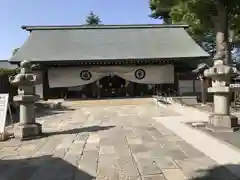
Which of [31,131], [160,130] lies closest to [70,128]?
[31,131]

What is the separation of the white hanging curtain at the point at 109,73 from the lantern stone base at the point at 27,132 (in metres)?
13.3

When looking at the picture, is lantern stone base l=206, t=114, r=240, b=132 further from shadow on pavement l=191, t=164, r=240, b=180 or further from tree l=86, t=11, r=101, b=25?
tree l=86, t=11, r=101, b=25

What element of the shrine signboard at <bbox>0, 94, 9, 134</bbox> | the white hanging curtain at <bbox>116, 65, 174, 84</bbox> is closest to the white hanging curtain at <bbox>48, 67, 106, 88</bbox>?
the white hanging curtain at <bbox>116, 65, 174, 84</bbox>

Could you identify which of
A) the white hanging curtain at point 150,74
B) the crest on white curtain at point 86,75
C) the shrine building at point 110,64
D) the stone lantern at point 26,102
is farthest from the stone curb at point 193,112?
the crest on white curtain at point 86,75

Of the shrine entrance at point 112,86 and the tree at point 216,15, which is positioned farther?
the shrine entrance at point 112,86

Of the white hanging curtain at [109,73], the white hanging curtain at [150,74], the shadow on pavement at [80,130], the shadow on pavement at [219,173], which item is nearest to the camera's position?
the shadow on pavement at [219,173]

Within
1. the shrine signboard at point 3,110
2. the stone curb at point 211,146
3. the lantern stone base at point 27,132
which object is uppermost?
the shrine signboard at point 3,110

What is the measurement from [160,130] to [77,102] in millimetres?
10913

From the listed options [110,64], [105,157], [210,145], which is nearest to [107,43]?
[110,64]

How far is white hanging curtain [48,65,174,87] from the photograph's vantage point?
20.6 meters

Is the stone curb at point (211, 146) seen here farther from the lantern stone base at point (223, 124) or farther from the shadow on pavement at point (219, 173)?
the lantern stone base at point (223, 124)

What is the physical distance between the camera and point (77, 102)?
18188 mm

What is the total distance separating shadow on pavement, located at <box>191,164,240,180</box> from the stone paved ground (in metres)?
→ 0.01

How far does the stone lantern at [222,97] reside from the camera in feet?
24.8
